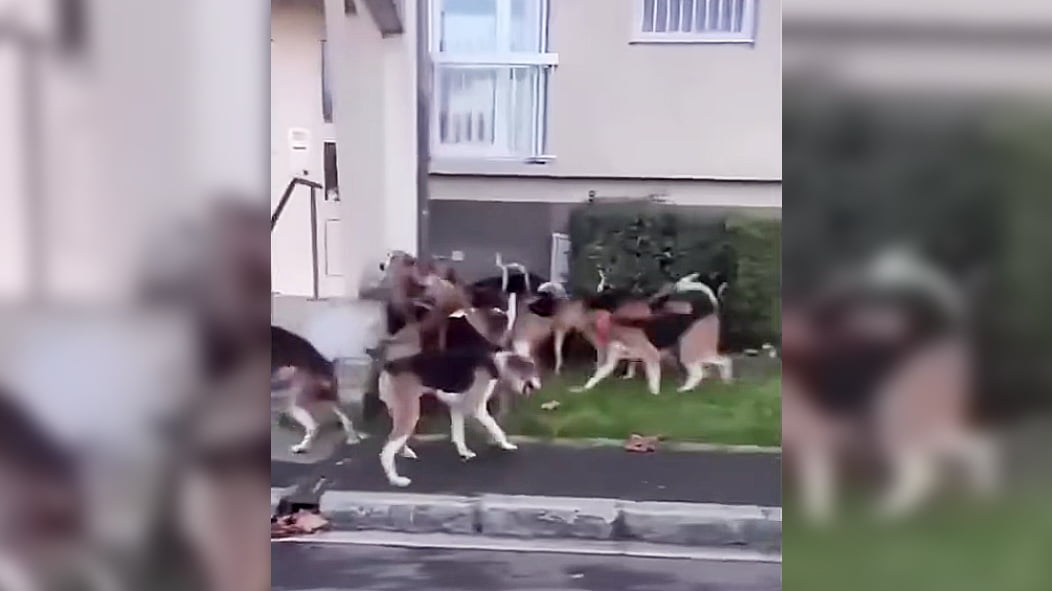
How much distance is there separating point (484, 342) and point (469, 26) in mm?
527

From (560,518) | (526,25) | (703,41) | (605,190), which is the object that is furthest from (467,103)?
(560,518)

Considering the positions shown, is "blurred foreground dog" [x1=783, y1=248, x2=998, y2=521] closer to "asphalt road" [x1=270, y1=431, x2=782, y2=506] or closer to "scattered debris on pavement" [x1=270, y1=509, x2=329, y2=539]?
"asphalt road" [x1=270, y1=431, x2=782, y2=506]

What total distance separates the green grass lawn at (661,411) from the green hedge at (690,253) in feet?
0.28

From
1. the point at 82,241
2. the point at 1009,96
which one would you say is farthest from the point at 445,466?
the point at 1009,96

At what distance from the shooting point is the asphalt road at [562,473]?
5.38 ft

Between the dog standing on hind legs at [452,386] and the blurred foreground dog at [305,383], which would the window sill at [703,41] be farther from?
the blurred foreground dog at [305,383]

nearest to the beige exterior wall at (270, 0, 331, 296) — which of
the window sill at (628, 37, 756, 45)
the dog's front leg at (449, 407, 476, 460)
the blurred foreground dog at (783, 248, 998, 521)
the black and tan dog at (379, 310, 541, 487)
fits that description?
the black and tan dog at (379, 310, 541, 487)

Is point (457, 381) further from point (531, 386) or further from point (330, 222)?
point (330, 222)

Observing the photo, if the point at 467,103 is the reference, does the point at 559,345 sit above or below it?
below

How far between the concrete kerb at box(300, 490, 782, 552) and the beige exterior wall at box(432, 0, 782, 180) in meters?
0.55

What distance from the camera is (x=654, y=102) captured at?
5.34 ft

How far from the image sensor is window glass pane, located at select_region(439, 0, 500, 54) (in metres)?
1.65

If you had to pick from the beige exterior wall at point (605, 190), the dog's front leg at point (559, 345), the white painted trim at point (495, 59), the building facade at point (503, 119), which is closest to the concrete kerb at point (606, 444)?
the dog's front leg at point (559, 345)

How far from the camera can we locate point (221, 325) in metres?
1.69
